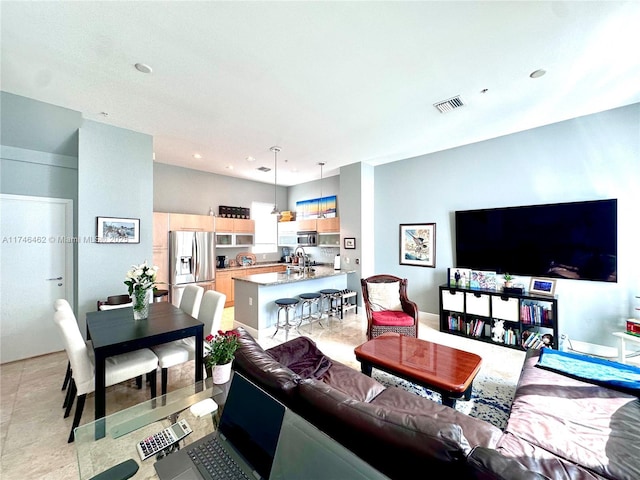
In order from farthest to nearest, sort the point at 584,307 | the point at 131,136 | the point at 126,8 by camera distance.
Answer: the point at 131,136
the point at 584,307
the point at 126,8

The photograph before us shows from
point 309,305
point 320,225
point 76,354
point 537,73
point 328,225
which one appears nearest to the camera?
point 76,354

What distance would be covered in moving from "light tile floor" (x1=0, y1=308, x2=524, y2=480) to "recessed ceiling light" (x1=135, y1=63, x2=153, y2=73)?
312 centimetres

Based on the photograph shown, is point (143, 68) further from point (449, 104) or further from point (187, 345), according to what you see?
point (449, 104)

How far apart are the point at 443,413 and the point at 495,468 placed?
991mm

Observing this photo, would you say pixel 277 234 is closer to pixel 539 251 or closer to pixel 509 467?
pixel 539 251

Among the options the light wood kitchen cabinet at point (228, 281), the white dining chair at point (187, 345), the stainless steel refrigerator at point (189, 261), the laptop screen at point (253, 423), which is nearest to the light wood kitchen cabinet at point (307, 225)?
the light wood kitchen cabinet at point (228, 281)

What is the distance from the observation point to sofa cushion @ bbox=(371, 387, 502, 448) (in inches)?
54.6

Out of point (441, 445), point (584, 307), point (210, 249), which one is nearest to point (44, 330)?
point (210, 249)

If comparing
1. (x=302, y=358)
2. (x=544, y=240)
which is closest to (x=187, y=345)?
(x=302, y=358)

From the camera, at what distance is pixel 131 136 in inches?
148

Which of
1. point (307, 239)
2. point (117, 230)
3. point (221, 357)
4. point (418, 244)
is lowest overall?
point (221, 357)

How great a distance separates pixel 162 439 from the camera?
1.25 meters

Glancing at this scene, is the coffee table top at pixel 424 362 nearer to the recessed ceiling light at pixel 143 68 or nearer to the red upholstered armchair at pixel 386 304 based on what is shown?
the red upholstered armchair at pixel 386 304

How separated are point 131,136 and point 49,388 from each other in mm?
3230
